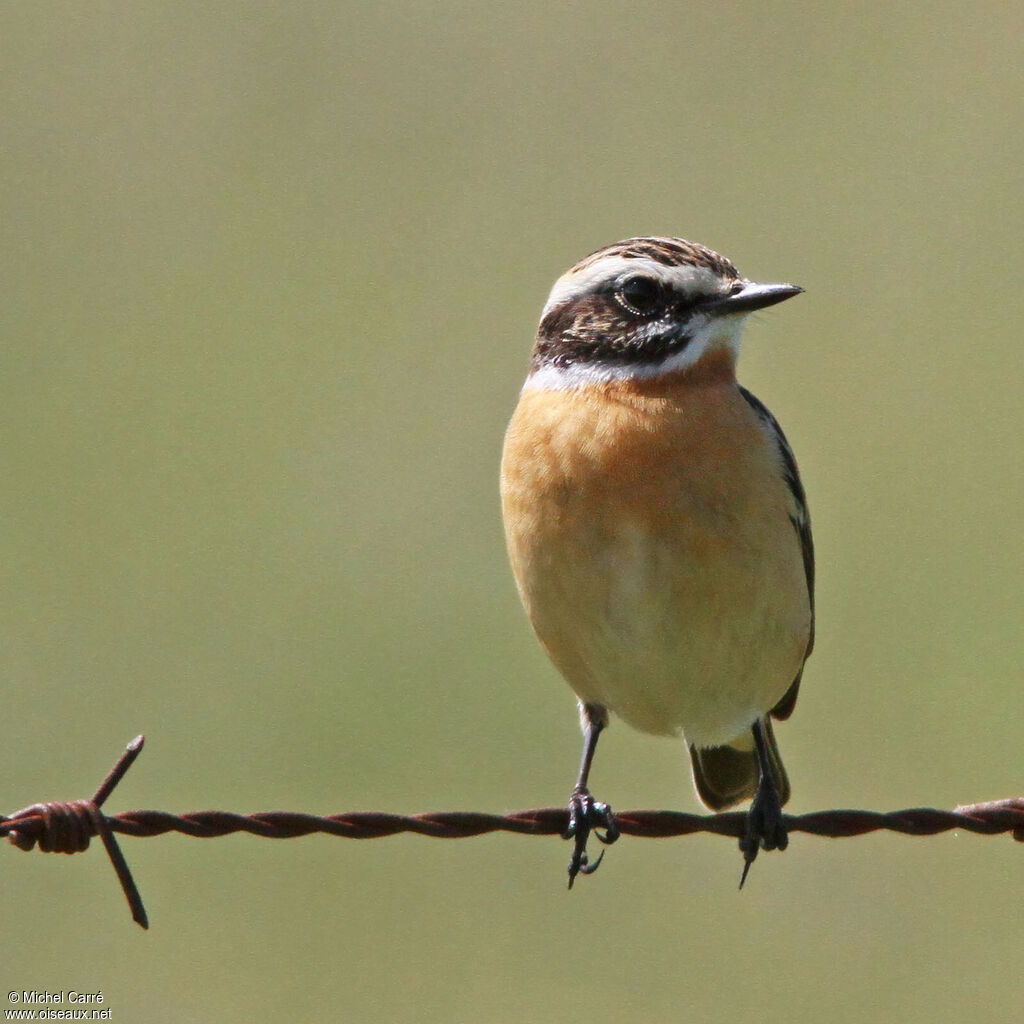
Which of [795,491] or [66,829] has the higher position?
[795,491]

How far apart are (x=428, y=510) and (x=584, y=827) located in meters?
5.83

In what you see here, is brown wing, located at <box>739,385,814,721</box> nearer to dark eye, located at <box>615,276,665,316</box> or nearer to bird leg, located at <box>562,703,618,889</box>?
dark eye, located at <box>615,276,665,316</box>

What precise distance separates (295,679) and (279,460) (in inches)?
90.2

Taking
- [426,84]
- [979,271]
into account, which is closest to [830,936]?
[979,271]

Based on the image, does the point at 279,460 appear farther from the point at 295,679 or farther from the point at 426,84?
the point at 426,84

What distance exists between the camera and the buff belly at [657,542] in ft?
20.3

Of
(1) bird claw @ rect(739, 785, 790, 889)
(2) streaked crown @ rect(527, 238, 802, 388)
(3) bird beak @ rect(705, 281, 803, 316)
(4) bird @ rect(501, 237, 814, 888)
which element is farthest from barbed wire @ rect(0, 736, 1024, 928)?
(3) bird beak @ rect(705, 281, 803, 316)

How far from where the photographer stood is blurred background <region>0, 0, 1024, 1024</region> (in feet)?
31.0

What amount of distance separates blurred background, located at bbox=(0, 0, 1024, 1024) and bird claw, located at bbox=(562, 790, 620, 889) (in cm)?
277

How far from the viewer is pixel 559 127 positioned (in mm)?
15289

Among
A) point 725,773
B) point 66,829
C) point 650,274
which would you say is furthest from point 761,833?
point 66,829

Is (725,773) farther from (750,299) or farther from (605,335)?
(750,299)

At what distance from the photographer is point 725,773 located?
25.6 ft

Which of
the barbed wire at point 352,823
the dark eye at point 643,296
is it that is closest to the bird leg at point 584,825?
the barbed wire at point 352,823
